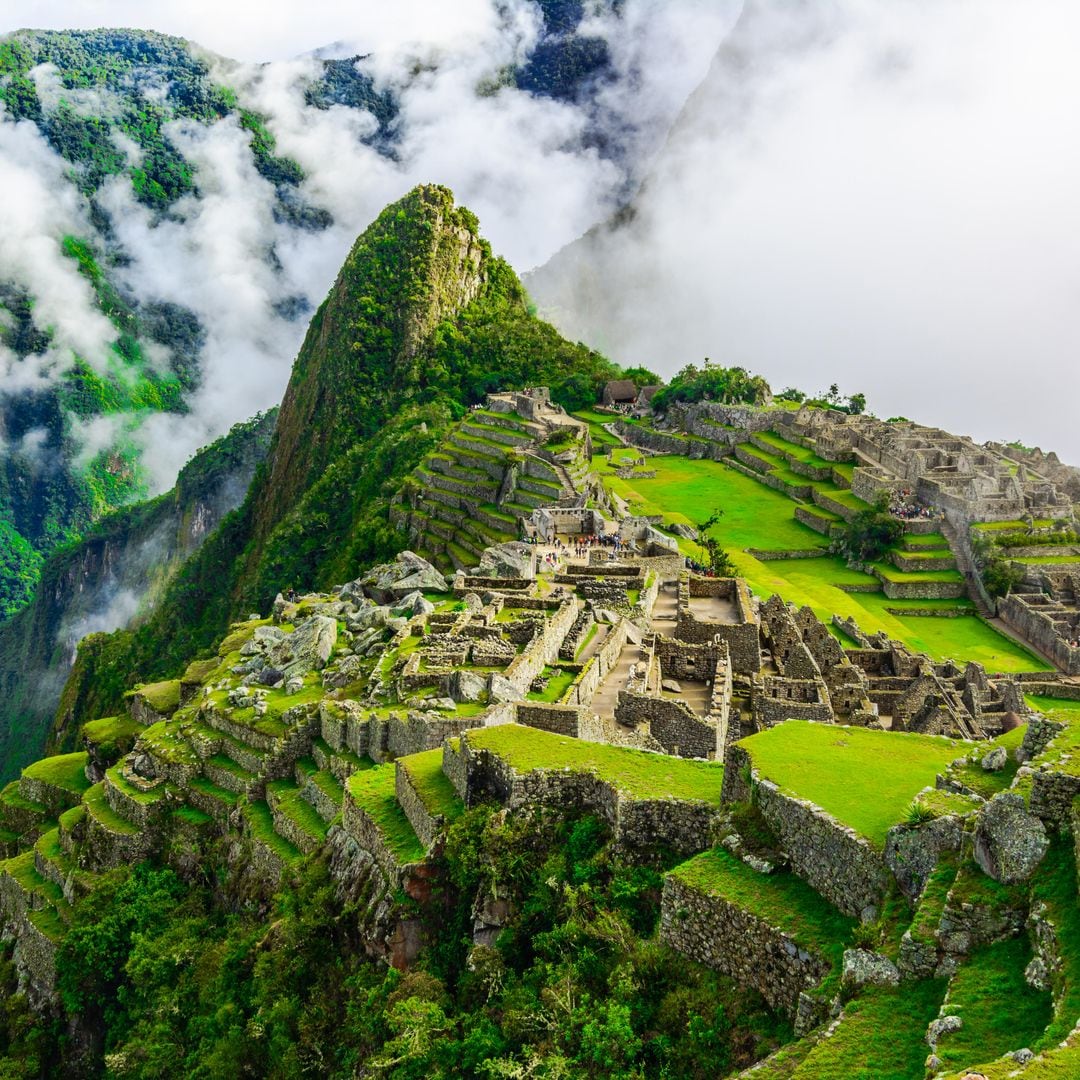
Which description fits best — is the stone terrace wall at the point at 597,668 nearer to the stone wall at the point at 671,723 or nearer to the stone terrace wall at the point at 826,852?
the stone wall at the point at 671,723

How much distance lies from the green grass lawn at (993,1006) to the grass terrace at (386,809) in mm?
7532

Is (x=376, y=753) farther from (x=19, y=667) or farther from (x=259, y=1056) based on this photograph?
(x=19, y=667)

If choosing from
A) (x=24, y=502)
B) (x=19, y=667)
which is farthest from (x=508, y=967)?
(x=24, y=502)

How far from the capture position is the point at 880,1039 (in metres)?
7.39

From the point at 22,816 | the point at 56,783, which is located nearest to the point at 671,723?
the point at 56,783

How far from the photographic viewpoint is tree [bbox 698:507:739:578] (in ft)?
147

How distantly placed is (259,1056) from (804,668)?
17.0 metres

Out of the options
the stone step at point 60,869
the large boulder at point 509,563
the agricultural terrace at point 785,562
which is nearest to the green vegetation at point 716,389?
the agricultural terrace at point 785,562

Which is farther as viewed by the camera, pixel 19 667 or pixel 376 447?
pixel 19 667

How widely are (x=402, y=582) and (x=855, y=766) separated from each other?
22.9m

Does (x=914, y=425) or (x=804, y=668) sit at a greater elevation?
(x=914, y=425)

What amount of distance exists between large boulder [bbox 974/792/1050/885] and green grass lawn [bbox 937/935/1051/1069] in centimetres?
51

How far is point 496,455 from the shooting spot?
67375 millimetres

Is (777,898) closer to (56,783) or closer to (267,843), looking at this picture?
(267,843)
